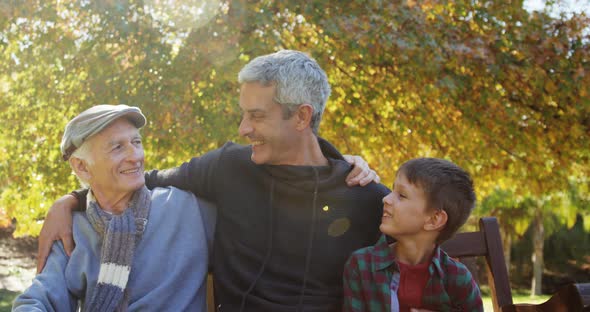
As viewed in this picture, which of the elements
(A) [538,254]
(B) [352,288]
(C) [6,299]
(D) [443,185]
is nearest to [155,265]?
(B) [352,288]

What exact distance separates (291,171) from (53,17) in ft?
12.4

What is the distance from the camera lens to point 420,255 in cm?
238

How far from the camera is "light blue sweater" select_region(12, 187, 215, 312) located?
237 cm

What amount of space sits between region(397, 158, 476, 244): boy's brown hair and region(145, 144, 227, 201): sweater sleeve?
31.3 inches

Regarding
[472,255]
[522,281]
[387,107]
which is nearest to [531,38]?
[387,107]

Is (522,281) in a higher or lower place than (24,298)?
lower

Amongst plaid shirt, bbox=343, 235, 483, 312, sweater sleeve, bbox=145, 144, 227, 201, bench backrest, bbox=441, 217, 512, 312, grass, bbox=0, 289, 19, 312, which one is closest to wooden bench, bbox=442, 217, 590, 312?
bench backrest, bbox=441, 217, 512, 312

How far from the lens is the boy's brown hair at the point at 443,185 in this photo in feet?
7.50

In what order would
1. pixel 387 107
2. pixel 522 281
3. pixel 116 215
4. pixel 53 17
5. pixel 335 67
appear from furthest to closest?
1. pixel 522 281
2. pixel 387 107
3. pixel 335 67
4. pixel 53 17
5. pixel 116 215

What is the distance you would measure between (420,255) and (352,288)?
0.28 m

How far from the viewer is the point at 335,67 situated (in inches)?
240

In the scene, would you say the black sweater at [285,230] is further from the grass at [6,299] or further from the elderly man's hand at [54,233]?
the grass at [6,299]

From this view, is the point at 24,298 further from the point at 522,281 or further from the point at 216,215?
the point at 522,281

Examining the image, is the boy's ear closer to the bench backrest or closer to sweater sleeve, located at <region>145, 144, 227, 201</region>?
the bench backrest
